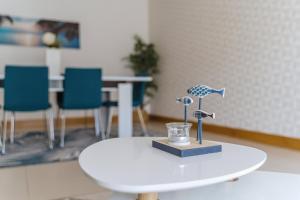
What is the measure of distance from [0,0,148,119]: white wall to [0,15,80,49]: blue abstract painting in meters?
0.08

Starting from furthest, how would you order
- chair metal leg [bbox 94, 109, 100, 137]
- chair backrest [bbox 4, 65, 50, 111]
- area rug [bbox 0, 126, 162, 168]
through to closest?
1. chair metal leg [bbox 94, 109, 100, 137]
2. chair backrest [bbox 4, 65, 50, 111]
3. area rug [bbox 0, 126, 162, 168]

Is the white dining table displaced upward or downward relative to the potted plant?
downward

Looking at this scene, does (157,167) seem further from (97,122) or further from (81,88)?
(97,122)

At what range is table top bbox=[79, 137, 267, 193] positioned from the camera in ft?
3.30

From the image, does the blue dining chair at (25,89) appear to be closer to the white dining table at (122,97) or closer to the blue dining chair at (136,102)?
the white dining table at (122,97)

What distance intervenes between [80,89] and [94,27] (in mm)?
2128

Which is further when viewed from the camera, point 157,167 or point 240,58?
point 240,58

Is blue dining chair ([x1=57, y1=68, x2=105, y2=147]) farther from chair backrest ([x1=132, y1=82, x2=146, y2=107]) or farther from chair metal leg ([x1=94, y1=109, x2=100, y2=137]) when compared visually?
chair backrest ([x1=132, y1=82, x2=146, y2=107])

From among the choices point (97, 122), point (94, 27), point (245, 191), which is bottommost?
point (97, 122)

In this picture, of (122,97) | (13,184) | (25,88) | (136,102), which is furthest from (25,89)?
(136,102)

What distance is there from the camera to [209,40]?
442 cm

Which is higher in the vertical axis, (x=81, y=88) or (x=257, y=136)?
(x=81, y=88)

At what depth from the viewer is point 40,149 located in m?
3.20

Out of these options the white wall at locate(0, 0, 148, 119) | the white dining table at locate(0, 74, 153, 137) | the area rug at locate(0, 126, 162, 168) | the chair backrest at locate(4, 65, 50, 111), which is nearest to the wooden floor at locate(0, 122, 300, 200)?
the area rug at locate(0, 126, 162, 168)
